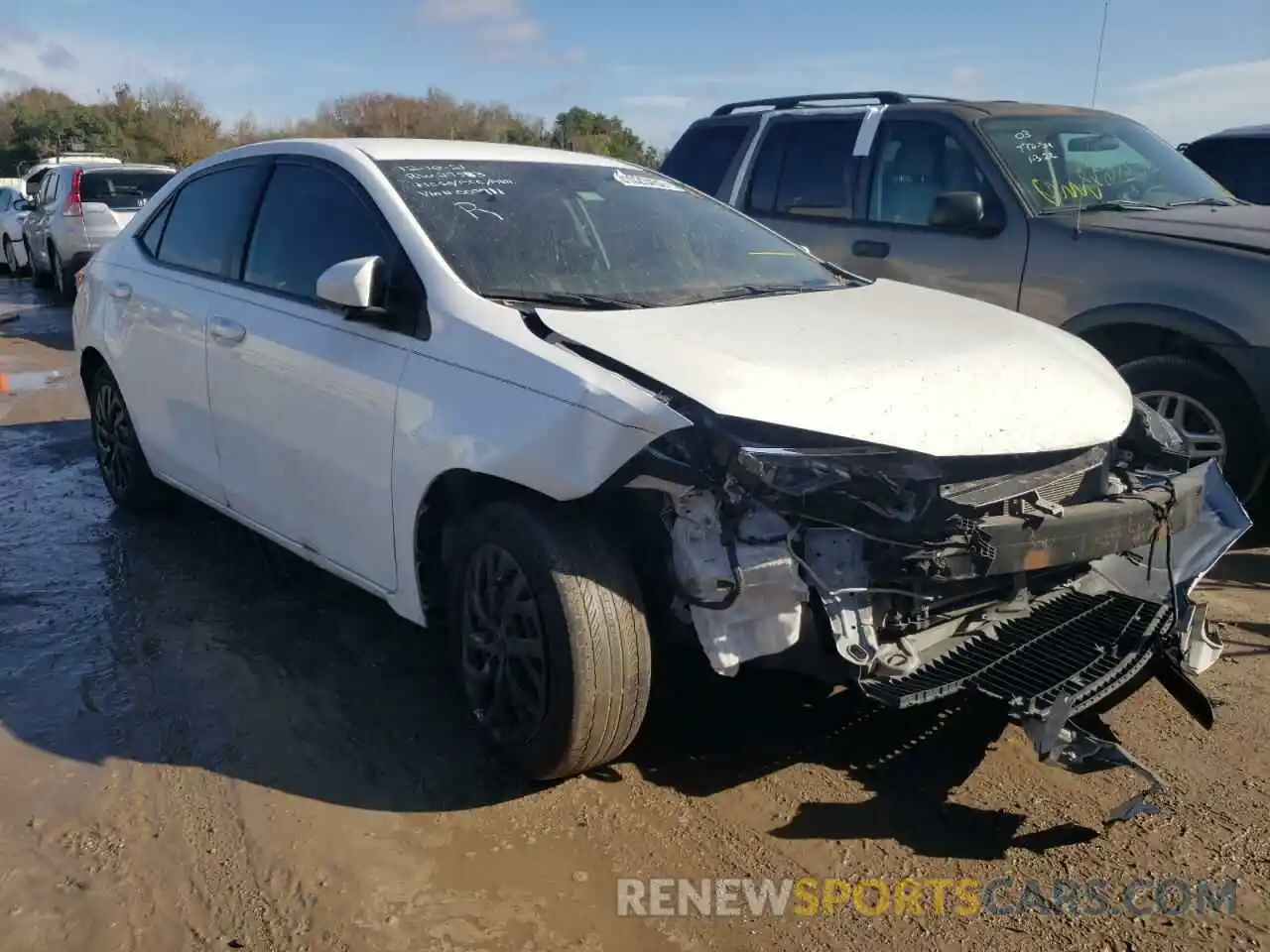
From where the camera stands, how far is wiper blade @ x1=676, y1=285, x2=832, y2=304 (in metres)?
3.80

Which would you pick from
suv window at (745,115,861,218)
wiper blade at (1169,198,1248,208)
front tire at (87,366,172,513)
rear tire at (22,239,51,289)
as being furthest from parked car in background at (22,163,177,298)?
wiper blade at (1169,198,1248,208)

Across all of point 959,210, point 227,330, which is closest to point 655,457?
point 227,330

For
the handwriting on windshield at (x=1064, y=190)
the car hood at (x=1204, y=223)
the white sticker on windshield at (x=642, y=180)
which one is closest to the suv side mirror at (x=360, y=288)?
the white sticker on windshield at (x=642, y=180)

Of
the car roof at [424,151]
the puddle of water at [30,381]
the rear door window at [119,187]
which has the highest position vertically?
the car roof at [424,151]

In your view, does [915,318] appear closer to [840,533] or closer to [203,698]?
[840,533]

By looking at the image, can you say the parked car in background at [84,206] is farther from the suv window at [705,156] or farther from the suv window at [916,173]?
the suv window at [916,173]

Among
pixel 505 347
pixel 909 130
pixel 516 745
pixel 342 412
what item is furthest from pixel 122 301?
pixel 909 130

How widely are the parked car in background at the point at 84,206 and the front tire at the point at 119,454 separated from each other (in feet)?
29.4

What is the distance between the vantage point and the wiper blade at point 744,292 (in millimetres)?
3797

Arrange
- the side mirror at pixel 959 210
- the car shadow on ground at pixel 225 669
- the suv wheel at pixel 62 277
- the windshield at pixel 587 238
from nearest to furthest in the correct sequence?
the car shadow on ground at pixel 225 669
the windshield at pixel 587 238
the side mirror at pixel 959 210
the suv wheel at pixel 62 277

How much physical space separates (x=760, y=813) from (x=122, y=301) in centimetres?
376

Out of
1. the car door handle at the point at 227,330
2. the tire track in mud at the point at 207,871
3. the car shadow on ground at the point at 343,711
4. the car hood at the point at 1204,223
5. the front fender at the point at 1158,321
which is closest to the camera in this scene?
the tire track in mud at the point at 207,871

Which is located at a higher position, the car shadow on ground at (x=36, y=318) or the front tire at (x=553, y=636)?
the front tire at (x=553, y=636)

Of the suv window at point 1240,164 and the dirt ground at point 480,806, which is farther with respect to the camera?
the suv window at point 1240,164
